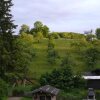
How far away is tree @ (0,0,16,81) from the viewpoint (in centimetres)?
4344

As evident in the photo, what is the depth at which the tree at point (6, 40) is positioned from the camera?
43438 millimetres

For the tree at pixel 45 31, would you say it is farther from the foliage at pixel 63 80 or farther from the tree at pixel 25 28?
the foliage at pixel 63 80

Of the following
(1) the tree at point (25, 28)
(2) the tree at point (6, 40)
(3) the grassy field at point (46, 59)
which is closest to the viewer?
(2) the tree at point (6, 40)

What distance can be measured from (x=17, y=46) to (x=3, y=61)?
3.15m

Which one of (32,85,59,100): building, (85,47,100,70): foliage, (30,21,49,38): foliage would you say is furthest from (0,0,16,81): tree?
(30,21,49,38): foliage

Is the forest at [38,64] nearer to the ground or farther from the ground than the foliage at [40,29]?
nearer to the ground

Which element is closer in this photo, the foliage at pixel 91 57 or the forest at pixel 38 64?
the forest at pixel 38 64

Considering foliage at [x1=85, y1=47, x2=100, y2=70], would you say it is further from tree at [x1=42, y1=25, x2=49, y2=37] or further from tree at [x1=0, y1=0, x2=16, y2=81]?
tree at [x1=42, y1=25, x2=49, y2=37]

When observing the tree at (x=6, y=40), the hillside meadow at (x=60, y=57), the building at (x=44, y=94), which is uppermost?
the tree at (x=6, y=40)

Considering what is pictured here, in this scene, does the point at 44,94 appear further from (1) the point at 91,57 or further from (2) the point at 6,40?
(1) the point at 91,57

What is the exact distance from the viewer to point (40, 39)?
10119 cm

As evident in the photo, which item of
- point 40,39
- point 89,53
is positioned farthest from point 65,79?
point 40,39

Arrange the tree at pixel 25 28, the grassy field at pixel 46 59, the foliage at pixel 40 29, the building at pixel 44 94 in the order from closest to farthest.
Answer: the building at pixel 44 94, the grassy field at pixel 46 59, the foliage at pixel 40 29, the tree at pixel 25 28

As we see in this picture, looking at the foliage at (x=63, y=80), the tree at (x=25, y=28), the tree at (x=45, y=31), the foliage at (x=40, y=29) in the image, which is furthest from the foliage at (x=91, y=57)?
the tree at (x=25, y=28)
